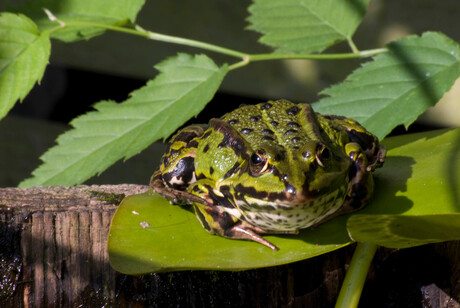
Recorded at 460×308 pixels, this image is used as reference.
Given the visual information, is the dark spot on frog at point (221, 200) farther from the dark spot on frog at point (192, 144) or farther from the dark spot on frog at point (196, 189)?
the dark spot on frog at point (192, 144)

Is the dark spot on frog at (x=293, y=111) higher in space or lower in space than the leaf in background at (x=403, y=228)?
higher

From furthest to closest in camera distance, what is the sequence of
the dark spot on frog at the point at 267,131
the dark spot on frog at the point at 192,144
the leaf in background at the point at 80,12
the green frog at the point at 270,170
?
1. the leaf in background at the point at 80,12
2. the dark spot on frog at the point at 192,144
3. the dark spot on frog at the point at 267,131
4. the green frog at the point at 270,170

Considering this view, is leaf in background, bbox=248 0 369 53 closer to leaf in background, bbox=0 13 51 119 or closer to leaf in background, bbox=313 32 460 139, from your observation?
leaf in background, bbox=313 32 460 139

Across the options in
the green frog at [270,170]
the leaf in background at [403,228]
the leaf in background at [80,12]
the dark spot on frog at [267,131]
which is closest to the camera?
the leaf in background at [403,228]

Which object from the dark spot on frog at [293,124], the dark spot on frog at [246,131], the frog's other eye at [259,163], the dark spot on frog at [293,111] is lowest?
the frog's other eye at [259,163]

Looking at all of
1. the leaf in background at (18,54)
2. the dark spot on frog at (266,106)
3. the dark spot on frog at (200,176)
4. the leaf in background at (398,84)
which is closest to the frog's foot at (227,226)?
the dark spot on frog at (200,176)

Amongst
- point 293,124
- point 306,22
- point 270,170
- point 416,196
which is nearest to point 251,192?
point 270,170

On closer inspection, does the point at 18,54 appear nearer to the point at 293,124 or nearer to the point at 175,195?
the point at 175,195
